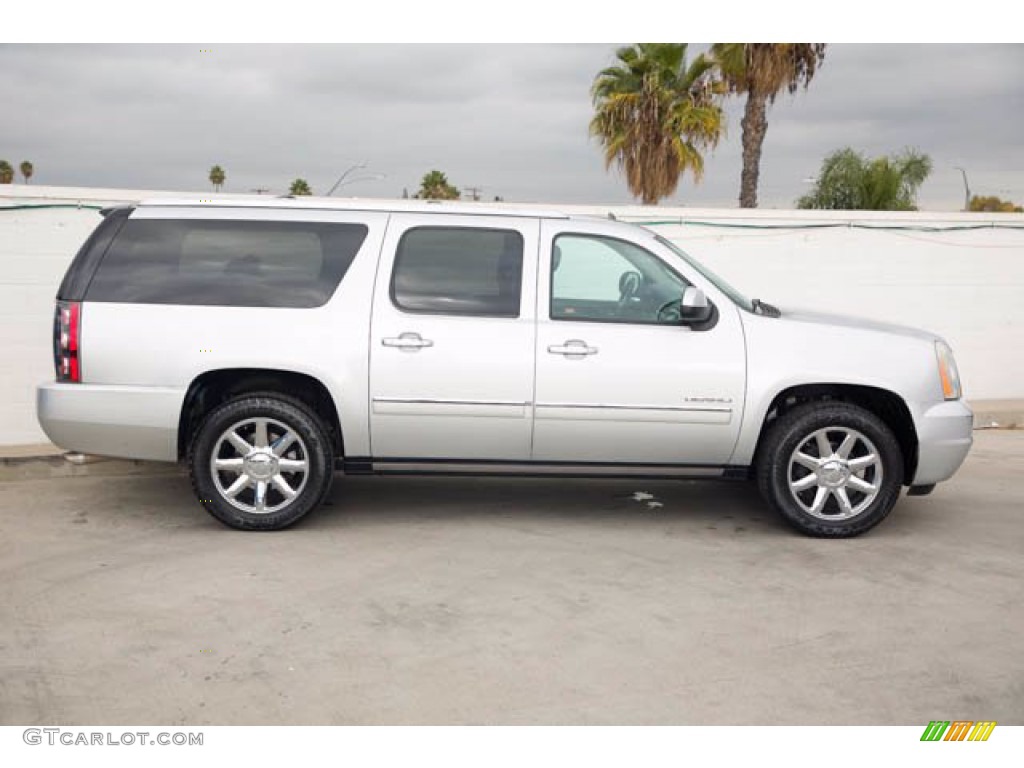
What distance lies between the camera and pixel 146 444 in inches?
243

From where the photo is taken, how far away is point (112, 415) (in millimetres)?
6117

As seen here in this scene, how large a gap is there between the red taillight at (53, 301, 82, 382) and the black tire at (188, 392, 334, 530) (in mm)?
765

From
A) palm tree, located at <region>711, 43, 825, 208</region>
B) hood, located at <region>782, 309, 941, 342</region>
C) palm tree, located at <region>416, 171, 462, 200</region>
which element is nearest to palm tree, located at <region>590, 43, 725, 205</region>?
palm tree, located at <region>711, 43, 825, 208</region>

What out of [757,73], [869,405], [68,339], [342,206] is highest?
[757,73]

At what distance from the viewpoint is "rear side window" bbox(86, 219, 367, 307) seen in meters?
6.18

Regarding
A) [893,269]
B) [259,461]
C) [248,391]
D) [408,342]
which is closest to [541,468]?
[408,342]

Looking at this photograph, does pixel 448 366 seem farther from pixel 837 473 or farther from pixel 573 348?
pixel 837 473

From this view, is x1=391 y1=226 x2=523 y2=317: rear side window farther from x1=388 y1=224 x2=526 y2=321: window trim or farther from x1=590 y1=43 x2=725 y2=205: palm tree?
x1=590 y1=43 x2=725 y2=205: palm tree

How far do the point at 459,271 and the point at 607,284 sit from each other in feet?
2.82

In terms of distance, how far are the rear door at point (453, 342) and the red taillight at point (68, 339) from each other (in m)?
1.61

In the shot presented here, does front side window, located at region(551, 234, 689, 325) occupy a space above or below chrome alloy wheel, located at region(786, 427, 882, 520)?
above

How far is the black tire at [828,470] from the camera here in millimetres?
6191

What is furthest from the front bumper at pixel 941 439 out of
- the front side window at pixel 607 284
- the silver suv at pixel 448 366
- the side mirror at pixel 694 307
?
the front side window at pixel 607 284

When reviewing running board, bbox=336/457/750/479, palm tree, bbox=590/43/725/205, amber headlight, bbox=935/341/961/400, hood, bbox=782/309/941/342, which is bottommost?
running board, bbox=336/457/750/479
